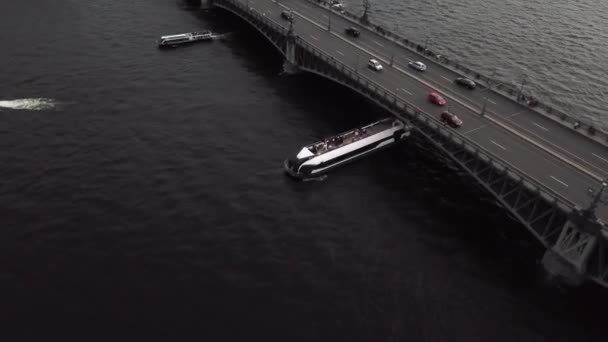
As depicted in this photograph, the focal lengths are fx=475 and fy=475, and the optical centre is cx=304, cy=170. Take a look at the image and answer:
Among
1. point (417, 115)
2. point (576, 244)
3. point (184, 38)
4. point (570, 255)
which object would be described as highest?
point (417, 115)

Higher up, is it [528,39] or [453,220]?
[528,39]

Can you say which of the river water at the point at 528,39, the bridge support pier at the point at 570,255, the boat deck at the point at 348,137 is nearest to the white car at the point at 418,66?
the boat deck at the point at 348,137

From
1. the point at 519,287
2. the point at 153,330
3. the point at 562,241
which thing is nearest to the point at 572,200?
the point at 562,241

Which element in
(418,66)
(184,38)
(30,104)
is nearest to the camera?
(418,66)

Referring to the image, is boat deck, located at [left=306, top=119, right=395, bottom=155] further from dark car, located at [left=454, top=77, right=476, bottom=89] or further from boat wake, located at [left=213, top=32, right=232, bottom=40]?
boat wake, located at [left=213, top=32, right=232, bottom=40]

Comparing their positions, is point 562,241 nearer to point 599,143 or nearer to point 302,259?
point 599,143

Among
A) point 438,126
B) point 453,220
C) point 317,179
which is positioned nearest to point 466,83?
point 438,126

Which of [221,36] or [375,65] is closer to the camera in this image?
[375,65]

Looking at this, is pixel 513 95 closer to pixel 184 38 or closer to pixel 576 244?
pixel 576 244
